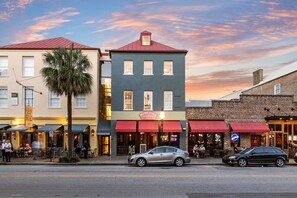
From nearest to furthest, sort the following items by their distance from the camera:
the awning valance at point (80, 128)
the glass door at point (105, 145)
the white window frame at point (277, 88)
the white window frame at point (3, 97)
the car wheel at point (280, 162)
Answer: the car wheel at point (280, 162) → the awning valance at point (80, 128) → the white window frame at point (3, 97) → the glass door at point (105, 145) → the white window frame at point (277, 88)

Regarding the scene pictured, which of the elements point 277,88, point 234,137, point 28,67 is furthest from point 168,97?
point 277,88

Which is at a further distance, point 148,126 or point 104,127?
point 104,127

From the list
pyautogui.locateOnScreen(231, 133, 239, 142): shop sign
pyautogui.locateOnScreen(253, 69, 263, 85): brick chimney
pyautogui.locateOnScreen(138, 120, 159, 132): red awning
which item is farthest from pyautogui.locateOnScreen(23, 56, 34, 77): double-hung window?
pyautogui.locateOnScreen(253, 69, 263, 85): brick chimney

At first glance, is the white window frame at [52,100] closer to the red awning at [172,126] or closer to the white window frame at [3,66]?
the white window frame at [3,66]

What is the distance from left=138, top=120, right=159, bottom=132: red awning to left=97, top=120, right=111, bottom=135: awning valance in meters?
3.08

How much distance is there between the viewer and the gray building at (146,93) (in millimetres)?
35062

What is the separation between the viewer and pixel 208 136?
35438mm

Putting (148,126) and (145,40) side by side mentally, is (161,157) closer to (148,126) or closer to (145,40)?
(148,126)

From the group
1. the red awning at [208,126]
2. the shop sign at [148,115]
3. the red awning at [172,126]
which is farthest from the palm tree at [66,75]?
the red awning at [208,126]

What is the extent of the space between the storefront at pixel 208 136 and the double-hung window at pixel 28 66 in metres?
15.7

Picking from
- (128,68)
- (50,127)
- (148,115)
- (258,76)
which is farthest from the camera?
(258,76)

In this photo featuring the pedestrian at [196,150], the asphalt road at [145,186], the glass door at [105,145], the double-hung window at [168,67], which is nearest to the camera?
Answer: the asphalt road at [145,186]

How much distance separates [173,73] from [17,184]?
22.7 m

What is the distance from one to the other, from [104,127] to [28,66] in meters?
9.16
